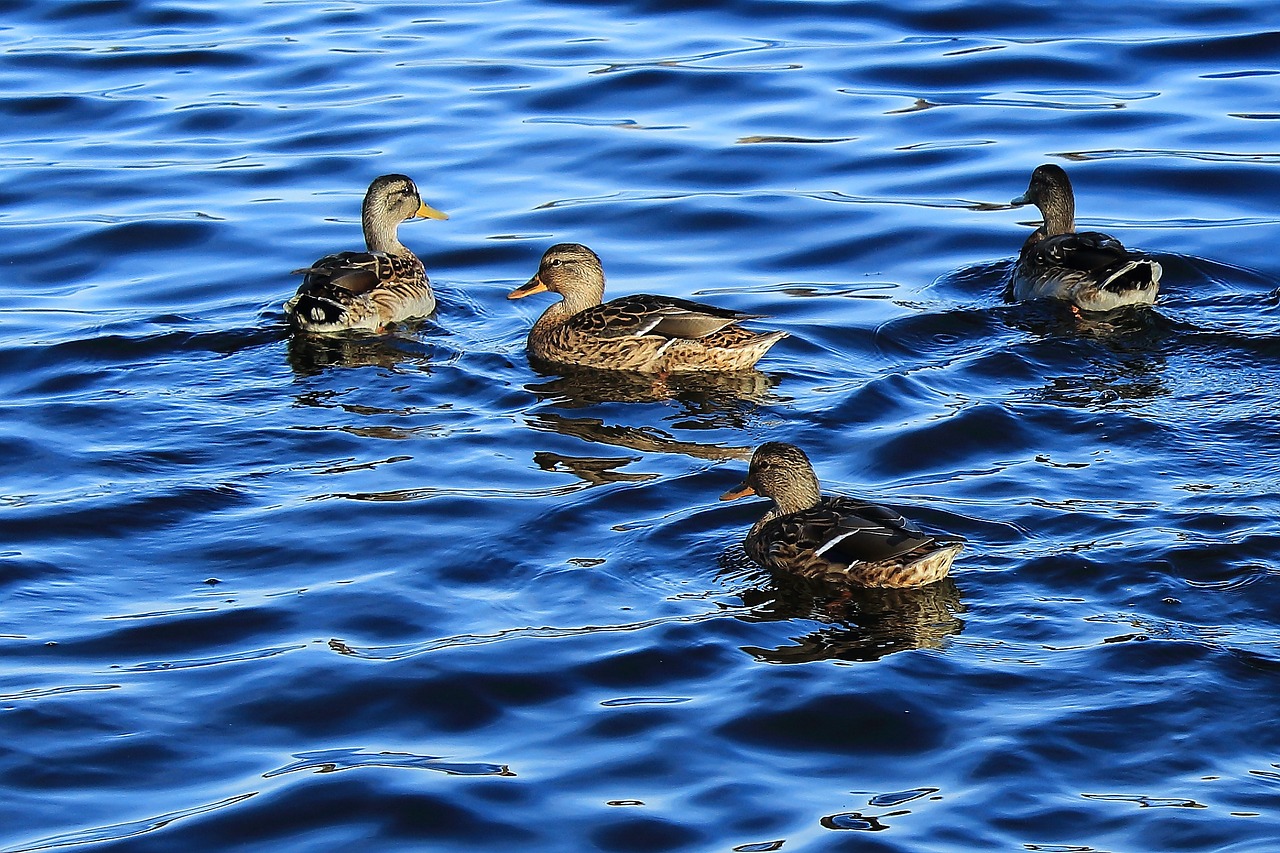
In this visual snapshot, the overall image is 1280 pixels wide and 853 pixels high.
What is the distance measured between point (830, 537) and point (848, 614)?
37 centimetres

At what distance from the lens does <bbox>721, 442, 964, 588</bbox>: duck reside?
8.41m

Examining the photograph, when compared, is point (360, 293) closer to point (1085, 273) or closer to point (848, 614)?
point (1085, 273)

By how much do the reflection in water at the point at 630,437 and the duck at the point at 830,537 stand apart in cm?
112

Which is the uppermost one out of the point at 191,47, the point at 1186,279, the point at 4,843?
the point at 191,47

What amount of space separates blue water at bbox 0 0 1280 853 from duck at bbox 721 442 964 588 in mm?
176

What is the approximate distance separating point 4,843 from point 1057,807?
3722mm

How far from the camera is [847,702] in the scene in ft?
24.7

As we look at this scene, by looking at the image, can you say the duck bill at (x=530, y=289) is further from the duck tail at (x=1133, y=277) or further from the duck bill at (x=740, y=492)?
the duck bill at (x=740, y=492)

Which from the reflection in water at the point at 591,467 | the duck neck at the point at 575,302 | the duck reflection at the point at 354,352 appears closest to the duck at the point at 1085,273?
the duck neck at the point at 575,302

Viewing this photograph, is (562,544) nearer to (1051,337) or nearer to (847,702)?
(847,702)

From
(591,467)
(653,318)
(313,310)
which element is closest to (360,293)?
(313,310)

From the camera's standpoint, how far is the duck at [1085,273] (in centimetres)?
1219

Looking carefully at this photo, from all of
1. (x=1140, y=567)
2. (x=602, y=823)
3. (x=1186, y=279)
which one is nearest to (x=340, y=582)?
(x=602, y=823)

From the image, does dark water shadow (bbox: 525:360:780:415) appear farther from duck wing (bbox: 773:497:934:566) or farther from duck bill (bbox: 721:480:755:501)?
duck wing (bbox: 773:497:934:566)
